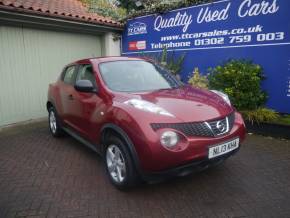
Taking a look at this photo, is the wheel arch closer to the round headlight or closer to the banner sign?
the round headlight

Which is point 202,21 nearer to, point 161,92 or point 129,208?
point 161,92

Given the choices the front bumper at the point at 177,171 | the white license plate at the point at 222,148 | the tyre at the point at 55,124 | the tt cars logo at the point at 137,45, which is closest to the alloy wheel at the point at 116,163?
the front bumper at the point at 177,171

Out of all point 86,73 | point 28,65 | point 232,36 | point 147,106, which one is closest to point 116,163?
point 147,106

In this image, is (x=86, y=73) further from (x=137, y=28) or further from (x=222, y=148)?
(x=137, y=28)

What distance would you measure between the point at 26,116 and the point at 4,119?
63 centimetres

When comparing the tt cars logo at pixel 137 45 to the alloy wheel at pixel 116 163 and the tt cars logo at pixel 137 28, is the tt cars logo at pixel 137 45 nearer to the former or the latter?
the tt cars logo at pixel 137 28

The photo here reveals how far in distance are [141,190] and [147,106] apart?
3.69 ft

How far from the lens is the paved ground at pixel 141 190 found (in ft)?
9.74

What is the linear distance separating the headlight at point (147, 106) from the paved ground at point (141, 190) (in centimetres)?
108

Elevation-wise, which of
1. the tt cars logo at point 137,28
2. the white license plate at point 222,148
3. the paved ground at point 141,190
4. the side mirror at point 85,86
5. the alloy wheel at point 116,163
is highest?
the tt cars logo at point 137,28

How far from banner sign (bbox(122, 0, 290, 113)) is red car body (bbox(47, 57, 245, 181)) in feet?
10.2

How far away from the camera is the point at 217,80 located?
6.44 m

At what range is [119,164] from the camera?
3.33m

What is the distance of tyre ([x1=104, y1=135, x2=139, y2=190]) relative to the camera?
10.1ft
